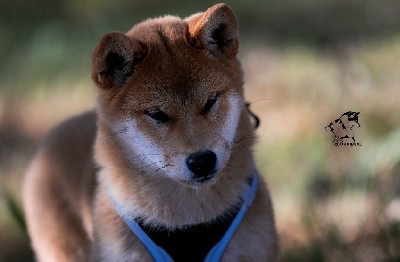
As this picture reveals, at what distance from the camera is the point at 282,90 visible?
5.67m

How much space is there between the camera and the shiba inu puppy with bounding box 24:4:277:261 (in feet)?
10.3

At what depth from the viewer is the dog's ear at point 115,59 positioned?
311cm

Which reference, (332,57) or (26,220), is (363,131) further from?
(26,220)

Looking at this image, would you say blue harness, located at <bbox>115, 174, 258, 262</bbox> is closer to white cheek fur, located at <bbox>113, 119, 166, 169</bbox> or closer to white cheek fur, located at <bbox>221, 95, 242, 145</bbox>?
white cheek fur, located at <bbox>113, 119, 166, 169</bbox>

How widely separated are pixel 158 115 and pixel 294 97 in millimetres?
2481

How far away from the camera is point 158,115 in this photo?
3.19 meters

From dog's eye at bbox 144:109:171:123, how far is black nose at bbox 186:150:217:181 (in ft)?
0.67

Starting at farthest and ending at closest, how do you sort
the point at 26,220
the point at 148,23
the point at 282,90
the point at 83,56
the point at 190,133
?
the point at 83,56 < the point at 282,90 < the point at 26,220 < the point at 148,23 < the point at 190,133

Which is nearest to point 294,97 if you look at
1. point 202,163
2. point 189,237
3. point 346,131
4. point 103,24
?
point 346,131

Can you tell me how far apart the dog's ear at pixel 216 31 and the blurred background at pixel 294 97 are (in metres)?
1.31

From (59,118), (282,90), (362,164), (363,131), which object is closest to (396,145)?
(362,164)

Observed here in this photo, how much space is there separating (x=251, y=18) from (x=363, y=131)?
2163 millimetres

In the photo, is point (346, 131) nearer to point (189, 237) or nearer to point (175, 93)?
point (189, 237)

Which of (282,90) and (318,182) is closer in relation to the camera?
(318,182)
